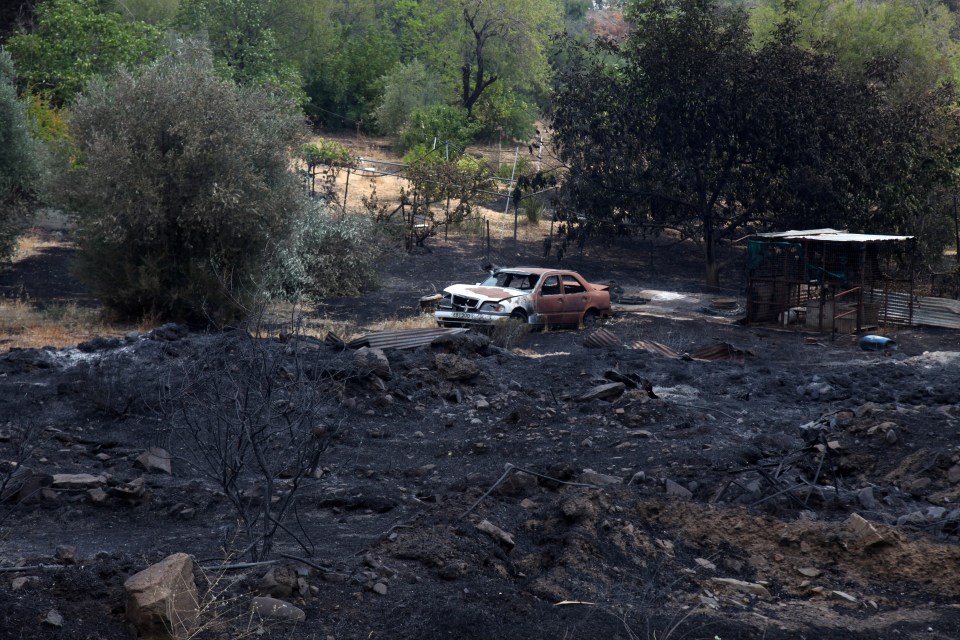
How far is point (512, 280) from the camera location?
20.4 metres

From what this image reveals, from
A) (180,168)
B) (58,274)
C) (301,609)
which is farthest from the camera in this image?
(58,274)

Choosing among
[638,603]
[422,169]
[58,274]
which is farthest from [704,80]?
[638,603]

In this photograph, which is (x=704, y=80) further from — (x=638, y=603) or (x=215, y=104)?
(x=638, y=603)

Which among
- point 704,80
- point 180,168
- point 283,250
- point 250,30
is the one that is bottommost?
point 283,250

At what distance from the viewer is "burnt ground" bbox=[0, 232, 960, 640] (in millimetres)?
5605

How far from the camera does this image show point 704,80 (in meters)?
26.8

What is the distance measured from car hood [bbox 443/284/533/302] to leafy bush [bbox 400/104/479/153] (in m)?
25.2

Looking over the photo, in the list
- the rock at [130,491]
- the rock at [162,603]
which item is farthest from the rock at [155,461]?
the rock at [162,603]

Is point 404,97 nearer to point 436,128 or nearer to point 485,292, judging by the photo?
point 436,128

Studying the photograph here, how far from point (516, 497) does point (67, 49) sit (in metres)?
29.3

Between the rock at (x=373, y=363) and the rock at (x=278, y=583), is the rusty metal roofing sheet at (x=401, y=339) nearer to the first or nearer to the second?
the rock at (x=373, y=363)

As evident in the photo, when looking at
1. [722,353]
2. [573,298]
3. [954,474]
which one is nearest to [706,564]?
[954,474]

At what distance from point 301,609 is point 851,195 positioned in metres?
25.8

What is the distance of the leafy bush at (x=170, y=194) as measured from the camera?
59.9 feet
